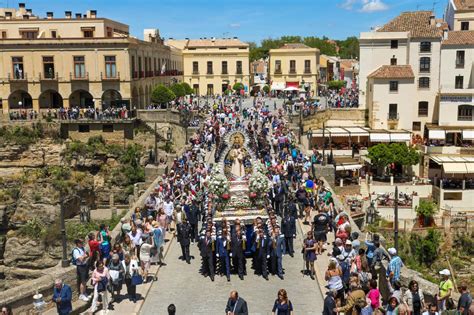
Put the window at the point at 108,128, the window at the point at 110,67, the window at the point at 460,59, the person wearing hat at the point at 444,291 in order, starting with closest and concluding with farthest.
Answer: the person wearing hat at the point at 444,291, the window at the point at 108,128, the window at the point at 110,67, the window at the point at 460,59

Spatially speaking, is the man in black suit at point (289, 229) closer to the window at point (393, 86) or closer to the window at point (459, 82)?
the window at point (393, 86)

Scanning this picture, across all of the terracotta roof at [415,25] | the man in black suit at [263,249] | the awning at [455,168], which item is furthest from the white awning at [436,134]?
the man in black suit at [263,249]

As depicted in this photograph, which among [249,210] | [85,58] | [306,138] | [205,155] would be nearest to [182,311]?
[249,210]

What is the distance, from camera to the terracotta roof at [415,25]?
4812 centimetres

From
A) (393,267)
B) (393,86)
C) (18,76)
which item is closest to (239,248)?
(393,267)

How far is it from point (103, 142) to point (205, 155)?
1691 centimetres

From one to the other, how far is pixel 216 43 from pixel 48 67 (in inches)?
1258

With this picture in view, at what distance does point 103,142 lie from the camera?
44.9 m

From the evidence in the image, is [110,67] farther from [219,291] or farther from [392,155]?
[219,291]

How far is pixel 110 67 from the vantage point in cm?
4578

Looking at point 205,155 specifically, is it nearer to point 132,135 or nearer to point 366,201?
point 366,201

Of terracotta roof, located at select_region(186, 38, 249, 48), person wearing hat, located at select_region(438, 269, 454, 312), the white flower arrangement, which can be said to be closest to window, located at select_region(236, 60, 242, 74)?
terracotta roof, located at select_region(186, 38, 249, 48)

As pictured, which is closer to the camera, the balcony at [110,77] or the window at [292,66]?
the balcony at [110,77]

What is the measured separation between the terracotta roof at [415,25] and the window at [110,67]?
927 inches
